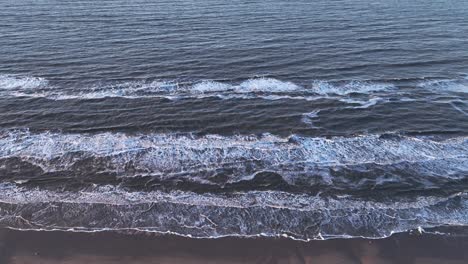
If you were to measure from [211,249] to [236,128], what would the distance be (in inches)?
550

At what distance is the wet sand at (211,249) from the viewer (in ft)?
74.9

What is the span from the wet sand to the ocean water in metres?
0.72

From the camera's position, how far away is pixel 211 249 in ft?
77.6

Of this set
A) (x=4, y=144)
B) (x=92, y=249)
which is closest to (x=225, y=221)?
(x=92, y=249)

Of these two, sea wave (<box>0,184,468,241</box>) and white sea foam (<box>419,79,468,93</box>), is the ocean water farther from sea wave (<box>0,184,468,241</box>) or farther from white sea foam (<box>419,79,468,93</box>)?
white sea foam (<box>419,79,468,93</box>)

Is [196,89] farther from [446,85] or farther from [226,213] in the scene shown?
[446,85]

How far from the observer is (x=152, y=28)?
62.9m

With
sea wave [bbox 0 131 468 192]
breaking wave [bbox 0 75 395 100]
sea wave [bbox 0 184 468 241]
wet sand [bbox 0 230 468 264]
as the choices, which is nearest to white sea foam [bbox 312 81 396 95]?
breaking wave [bbox 0 75 395 100]

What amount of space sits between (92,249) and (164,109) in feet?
58.0

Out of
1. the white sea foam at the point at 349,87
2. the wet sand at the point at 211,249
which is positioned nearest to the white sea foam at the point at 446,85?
the white sea foam at the point at 349,87

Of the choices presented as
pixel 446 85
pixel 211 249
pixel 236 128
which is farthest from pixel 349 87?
pixel 211 249

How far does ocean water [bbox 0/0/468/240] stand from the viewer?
86.1 feet

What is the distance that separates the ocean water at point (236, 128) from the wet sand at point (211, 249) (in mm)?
717

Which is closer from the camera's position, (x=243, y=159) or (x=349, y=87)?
(x=243, y=159)
